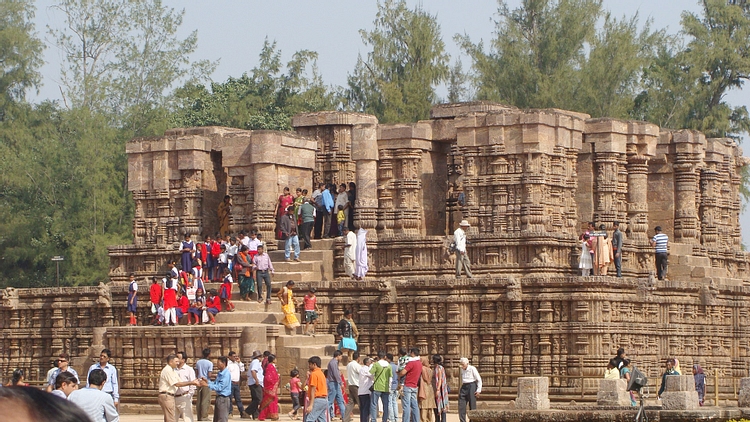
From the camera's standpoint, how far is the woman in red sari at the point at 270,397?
67.2 feet

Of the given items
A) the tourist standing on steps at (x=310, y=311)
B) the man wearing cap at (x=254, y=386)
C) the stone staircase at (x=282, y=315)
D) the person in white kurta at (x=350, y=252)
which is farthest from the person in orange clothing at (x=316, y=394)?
the person in white kurta at (x=350, y=252)

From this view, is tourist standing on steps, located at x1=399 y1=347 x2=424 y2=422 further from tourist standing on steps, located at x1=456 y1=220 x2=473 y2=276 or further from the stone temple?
tourist standing on steps, located at x1=456 y1=220 x2=473 y2=276

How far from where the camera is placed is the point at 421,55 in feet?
152

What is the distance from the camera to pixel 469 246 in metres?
25.9

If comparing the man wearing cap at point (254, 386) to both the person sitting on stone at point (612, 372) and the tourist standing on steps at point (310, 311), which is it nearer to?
the tourist standing on steps at point (310, 311)

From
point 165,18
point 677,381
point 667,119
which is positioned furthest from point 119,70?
point 677,381

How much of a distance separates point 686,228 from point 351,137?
26.0ft

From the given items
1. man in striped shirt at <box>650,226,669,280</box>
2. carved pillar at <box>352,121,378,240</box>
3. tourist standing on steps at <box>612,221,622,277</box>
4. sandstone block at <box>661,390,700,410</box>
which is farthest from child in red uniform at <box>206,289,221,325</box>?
man in striped shirt at <box>650,226,669,280</box>

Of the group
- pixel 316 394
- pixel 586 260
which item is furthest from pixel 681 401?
pixel 586 260

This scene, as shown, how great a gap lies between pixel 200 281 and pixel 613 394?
27.5 ft

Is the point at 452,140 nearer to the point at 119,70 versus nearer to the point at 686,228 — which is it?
the point at 686,228

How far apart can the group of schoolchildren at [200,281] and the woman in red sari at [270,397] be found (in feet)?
10.5

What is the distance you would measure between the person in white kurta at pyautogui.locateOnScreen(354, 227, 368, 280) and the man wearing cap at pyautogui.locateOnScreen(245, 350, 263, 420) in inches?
206

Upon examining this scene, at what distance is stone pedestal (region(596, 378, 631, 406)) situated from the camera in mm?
19812
